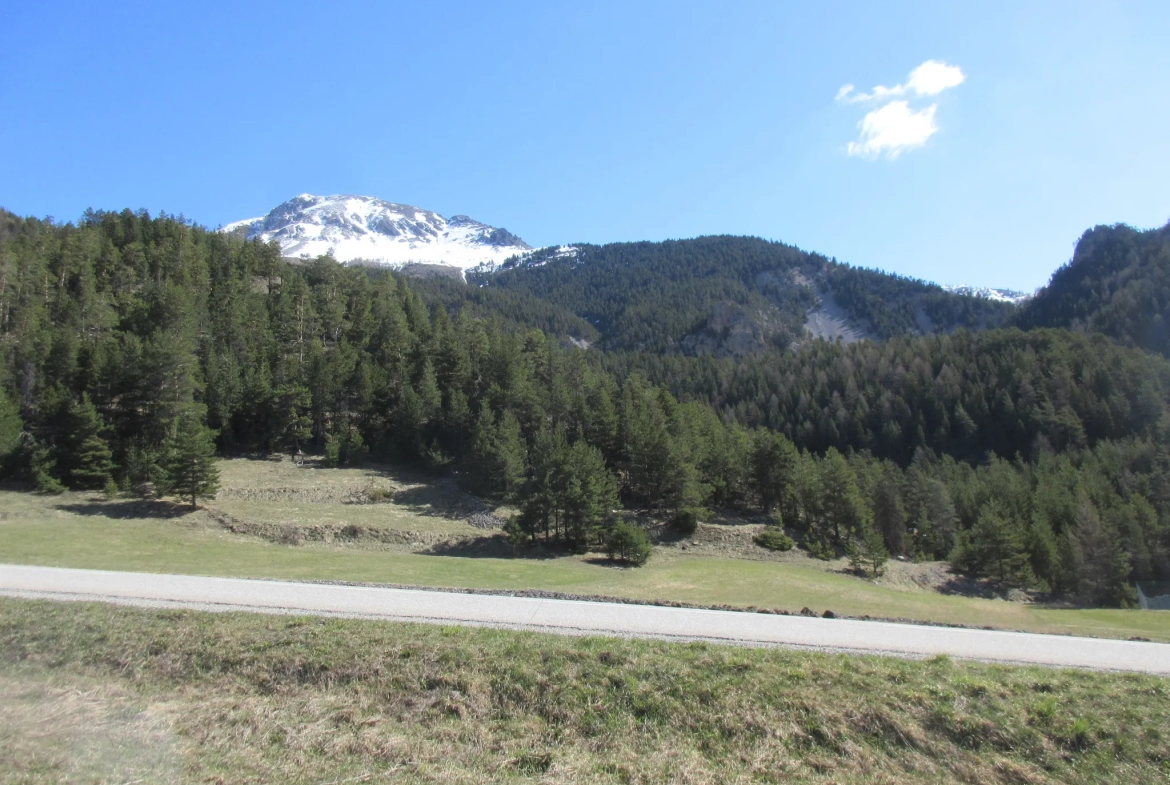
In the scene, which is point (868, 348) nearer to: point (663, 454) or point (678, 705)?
point (663, 454)

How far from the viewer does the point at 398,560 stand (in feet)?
96.0

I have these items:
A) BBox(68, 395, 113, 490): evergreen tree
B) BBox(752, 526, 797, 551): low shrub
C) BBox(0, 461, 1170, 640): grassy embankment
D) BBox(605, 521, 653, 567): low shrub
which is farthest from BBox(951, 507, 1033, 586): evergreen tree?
BBox(68, 395, 113, 490): evergreen tree

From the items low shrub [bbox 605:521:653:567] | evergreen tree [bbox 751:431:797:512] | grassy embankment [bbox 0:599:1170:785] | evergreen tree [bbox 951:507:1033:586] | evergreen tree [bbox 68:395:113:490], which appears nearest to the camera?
grassy embankment [bbox 0:599:1170:785]

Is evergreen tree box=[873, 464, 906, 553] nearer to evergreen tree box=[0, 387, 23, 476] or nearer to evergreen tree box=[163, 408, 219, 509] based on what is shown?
evergreen tree box=[163, 408, 219, 509]

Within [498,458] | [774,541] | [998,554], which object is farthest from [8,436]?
[998,554]

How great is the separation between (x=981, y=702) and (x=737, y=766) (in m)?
4.48

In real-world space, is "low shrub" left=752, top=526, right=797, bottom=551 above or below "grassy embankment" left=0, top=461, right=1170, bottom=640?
below

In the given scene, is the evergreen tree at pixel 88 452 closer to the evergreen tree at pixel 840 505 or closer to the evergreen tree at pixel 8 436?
the evergreen tree at pixel 8 436

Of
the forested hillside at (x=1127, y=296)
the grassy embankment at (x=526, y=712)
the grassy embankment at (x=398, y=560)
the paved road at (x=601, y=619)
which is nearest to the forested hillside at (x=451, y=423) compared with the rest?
the grassy embankment at (x=398, y=560)

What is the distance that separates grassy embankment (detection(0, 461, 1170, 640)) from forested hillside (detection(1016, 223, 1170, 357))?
531 ft

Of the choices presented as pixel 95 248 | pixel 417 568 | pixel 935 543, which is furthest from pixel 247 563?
pixel 95 248

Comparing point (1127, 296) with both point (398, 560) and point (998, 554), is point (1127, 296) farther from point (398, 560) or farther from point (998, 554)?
point (398, 560)

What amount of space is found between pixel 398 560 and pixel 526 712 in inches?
Answer: 856

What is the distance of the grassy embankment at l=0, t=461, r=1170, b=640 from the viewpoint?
23.7 meters
